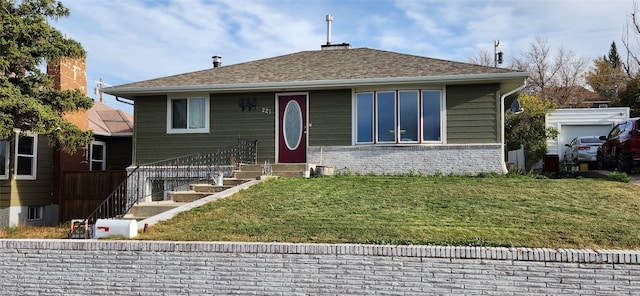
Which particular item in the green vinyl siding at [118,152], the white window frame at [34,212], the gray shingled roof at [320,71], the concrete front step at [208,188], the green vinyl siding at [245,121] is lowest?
the white window frame at [34,212]

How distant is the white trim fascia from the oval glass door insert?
564 millimetres

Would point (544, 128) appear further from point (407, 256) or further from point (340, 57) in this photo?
point (407, 256)

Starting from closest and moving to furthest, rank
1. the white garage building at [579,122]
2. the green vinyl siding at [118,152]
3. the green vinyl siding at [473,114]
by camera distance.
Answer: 1. the green vinyl siding at [473,114]
2. the green vinyl siding at [118,152]
3. the white garage building at [579,122]

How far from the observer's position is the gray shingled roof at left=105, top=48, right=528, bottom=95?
1464cm

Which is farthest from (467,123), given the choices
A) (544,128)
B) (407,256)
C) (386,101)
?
(544,128)

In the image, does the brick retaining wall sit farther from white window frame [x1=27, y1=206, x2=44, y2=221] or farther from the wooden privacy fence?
white window frame [x1=27, y1=206, x2=44, y2=221]

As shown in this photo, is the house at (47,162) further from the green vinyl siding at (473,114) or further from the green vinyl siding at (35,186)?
the green vinyl siding at (473,114)

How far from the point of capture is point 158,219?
9547 millimetres

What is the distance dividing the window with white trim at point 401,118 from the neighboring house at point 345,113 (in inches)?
1.1

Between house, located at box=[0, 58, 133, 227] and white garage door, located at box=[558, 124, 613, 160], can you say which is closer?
house, located at box=[0, 58, 133, 227]

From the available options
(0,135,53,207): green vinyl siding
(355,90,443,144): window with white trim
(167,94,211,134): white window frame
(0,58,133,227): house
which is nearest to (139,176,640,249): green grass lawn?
(355,90,443,144): window with white trim

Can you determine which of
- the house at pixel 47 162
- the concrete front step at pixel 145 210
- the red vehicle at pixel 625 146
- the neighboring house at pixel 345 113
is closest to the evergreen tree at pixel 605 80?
the red vehicle at pixel 625 146

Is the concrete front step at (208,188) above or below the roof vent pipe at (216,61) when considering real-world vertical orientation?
below

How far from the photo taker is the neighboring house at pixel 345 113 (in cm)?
1439
